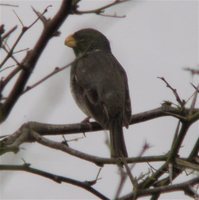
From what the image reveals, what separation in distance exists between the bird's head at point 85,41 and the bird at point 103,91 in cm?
23

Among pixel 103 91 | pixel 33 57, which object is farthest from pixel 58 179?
pixel 103 91

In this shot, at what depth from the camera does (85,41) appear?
7.76 meters

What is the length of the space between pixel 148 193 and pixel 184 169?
27 cm

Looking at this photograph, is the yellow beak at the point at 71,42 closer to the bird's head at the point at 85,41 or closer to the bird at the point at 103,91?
the bird's head at the point at 85,41

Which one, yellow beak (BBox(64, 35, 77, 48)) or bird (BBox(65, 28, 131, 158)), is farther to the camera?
yellow beak (BBox(64, 35, 77, 48))

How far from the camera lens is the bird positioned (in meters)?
5.76

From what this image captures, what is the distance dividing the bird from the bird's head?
0.23m

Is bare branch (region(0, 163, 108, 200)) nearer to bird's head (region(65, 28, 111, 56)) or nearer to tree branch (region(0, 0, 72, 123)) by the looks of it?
tree branch (region(0, 0, 72, 123))

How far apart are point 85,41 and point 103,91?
167 centimetres

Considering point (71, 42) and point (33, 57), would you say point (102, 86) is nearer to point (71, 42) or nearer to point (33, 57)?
point (71, 42)

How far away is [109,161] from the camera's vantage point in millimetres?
2688

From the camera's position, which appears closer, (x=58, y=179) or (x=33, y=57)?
(x=33, y=57)

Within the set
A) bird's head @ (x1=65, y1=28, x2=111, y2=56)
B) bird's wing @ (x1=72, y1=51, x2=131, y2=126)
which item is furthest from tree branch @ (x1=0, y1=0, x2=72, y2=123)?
bird's head @ (x1=65, y1=28, x2=111, y2=56)

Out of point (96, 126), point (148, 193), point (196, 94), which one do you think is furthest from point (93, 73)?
point (148, 193)
